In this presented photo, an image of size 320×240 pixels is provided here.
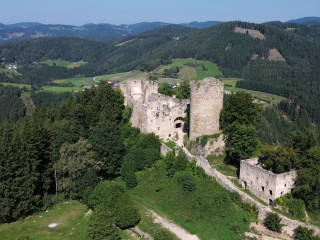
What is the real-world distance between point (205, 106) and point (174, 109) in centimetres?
624

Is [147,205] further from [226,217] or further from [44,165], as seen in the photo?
[44,165]

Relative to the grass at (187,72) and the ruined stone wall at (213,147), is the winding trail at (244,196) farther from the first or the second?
the grass at (187,72)

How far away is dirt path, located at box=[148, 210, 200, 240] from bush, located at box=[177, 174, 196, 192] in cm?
376

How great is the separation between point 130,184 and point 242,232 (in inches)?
539

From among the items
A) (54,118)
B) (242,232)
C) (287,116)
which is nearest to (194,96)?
(242,232)

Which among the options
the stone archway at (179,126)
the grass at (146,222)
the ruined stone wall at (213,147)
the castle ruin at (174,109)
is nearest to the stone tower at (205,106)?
the castle ruin at (174,109)

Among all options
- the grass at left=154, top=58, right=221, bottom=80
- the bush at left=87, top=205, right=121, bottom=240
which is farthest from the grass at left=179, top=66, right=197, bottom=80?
the bush at left=87, top=205, right=121, bottom=240

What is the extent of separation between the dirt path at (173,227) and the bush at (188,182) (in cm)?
376

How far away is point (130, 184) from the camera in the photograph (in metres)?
37.1

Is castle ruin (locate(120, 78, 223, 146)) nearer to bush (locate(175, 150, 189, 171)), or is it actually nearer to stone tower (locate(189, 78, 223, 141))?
stone tower (locate(189, 78, 223, 141))

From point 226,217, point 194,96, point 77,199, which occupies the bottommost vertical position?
point 77,199

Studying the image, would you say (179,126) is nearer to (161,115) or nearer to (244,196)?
(161,115)

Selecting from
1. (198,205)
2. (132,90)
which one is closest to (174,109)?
(132,90)

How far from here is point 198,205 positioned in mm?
31172
